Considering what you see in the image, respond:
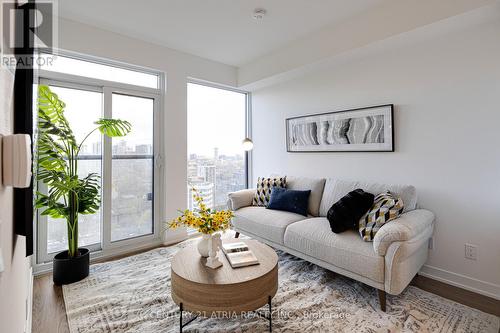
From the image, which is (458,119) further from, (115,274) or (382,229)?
(115,274)

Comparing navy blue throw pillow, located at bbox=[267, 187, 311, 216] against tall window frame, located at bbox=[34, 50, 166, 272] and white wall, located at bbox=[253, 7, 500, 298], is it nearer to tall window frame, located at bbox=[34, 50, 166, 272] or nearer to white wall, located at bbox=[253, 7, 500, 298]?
white wall, located at bbox=[253, 7, 500, 298]

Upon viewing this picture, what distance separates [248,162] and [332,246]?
269 cm

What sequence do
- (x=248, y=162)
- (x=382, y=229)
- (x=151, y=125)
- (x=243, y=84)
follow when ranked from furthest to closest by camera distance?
(x=248, y=162)
(x=243, y=84)
(x=151, y=125)
(x=382, y=229)

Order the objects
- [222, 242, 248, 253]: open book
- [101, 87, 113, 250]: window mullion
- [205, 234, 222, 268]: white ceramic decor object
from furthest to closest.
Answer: [101, 87, 113, 250]: window mullion → [222, 242, 248, 253]: open book → [205, 234, 222, 268]: white ceramic decor object

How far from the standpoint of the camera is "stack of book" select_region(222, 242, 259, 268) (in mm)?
1862

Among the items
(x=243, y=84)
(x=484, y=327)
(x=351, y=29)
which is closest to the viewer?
(x=484, y=327)

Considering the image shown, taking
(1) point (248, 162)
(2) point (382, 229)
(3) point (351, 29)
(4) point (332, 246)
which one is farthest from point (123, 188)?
(3) point (351, 29)

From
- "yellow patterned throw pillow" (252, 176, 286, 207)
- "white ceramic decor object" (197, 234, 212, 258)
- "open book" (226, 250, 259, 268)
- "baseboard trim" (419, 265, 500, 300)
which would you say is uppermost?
"yellow patterned throw pillow" (252, 176, 286, 207)

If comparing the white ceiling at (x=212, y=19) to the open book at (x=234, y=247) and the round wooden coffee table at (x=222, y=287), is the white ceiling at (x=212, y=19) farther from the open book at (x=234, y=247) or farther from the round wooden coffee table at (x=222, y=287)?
the round wooden coffee table at (x=222, y=287)

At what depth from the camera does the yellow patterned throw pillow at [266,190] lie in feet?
11.7

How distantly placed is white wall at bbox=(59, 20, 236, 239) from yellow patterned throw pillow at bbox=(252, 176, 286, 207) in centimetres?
107

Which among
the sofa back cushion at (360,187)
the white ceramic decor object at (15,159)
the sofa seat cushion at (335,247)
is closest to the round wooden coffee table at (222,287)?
the sofa seat cushion at (335,247)

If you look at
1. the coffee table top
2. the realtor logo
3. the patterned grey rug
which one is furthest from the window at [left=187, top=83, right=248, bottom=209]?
the realtor logo

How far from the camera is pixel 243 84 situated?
14.1 ft
